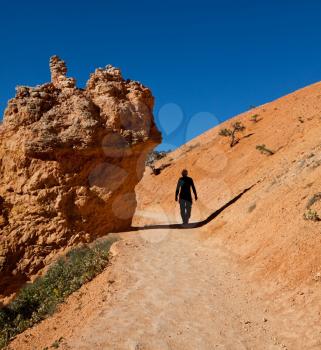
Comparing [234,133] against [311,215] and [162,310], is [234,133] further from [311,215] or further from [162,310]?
[162,310]

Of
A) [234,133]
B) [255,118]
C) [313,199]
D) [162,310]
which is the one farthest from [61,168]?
[255,118]

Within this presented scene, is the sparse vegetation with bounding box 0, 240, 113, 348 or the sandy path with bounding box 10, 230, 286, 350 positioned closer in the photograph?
the sandy path with bounding box 10, 230, 286, 350

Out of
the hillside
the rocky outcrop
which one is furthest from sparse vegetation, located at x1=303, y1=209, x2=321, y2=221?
the rocky outcrop

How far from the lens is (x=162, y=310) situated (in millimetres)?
6758

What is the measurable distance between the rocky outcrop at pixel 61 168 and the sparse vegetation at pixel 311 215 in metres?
5.52

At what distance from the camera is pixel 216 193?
23.4m

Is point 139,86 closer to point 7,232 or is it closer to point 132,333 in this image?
point 7,232

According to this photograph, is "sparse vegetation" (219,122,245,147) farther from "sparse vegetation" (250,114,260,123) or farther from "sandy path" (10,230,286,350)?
"sandy path" (10,230,286,350)

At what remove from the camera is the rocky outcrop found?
11.3 metres

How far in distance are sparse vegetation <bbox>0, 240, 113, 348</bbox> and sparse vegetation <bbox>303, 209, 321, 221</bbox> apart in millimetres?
4451

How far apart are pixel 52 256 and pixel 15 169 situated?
8.81ft

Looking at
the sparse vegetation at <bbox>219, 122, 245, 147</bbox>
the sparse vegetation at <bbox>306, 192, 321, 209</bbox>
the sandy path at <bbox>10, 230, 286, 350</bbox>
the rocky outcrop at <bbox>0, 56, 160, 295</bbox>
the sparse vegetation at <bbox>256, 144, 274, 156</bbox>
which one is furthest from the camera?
the sparse vegetation at <bbox>219, 122, 245, 147</bbox>

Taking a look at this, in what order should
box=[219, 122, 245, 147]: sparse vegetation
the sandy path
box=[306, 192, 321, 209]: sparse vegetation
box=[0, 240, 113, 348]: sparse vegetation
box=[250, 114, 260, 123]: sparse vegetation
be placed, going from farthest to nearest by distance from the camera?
box=[250, 114, 260, 123]: sparse vegetation → box=[219, 122, 245, 147]: sparse vegetation → box=[306, 192, 321, 209]: sparse vegetation → box=[0, 240, 113, 348]: sparse vegetation → the sandy path

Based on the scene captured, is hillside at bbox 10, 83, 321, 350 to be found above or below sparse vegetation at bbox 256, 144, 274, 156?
below
